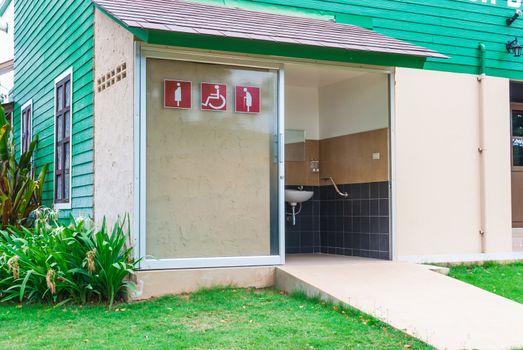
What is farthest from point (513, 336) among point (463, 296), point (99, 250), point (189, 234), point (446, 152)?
point (446, 152)

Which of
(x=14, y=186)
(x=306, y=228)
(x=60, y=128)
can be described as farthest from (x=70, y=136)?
(x=306, y=228)

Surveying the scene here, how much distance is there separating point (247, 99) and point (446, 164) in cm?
377

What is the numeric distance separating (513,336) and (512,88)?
24.1ft

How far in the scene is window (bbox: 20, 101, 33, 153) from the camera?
12.9m

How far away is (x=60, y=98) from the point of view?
1073 cm

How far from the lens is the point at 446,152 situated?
10008 mm

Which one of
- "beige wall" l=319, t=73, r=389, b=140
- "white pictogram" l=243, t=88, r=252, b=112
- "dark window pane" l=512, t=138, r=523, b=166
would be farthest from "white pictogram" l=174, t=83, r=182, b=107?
"dark window pane" l=512, t=138, r=523, b=166

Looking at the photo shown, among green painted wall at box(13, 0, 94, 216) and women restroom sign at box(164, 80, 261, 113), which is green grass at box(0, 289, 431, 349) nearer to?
women restroom sign at box(164, 80, 261, 113)

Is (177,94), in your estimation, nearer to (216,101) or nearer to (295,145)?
(216,101)

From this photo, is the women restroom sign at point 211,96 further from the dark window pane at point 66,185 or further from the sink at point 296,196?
the dark window pane at point 66,185

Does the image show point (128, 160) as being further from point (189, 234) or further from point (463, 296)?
point (463, 296)

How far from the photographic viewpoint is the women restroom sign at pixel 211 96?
739 centimetres

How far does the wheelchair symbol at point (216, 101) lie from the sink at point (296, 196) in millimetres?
2302

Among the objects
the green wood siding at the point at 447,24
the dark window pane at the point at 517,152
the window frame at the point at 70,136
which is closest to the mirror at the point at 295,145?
the green wood siding at the point at 447,24
